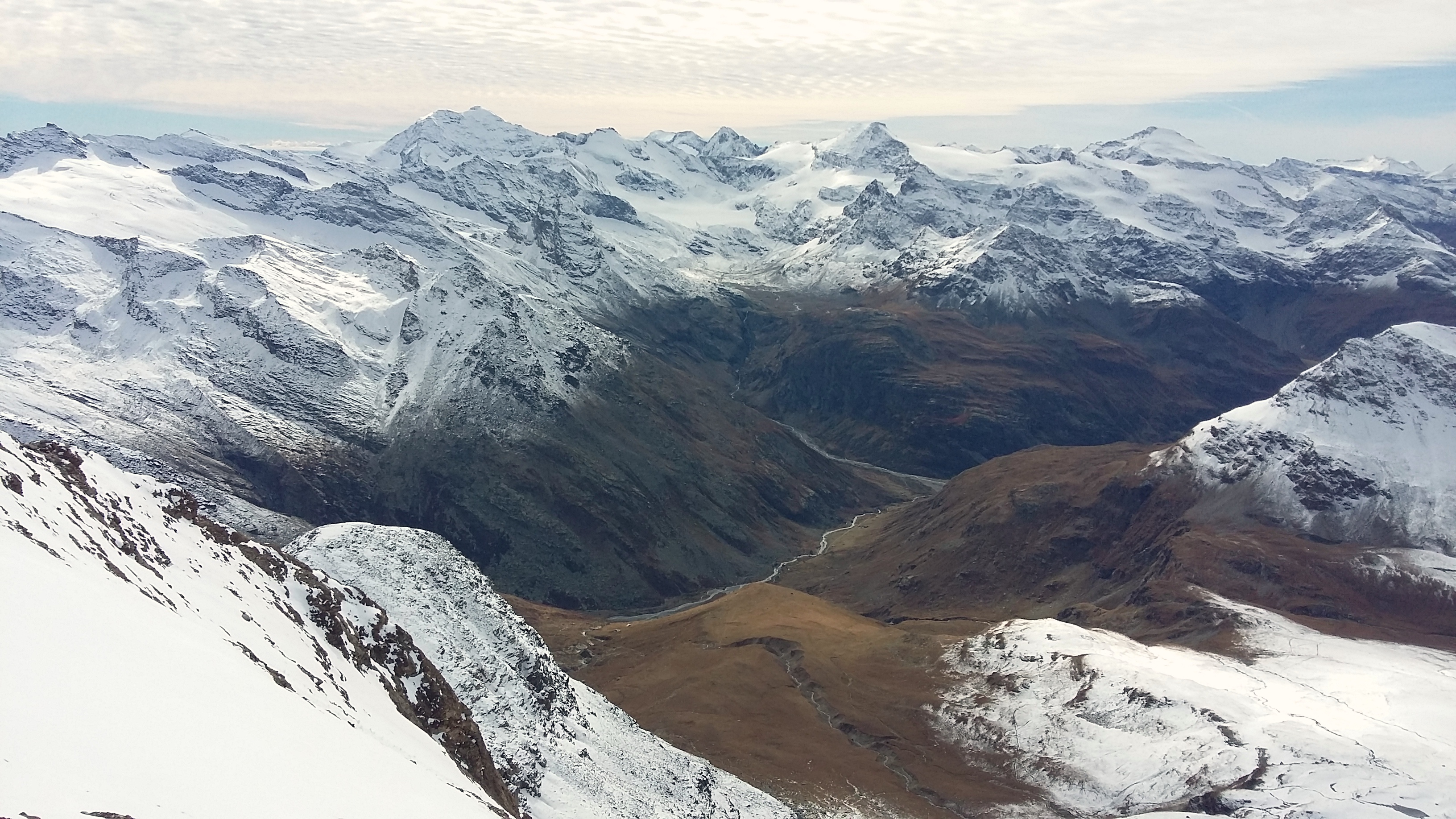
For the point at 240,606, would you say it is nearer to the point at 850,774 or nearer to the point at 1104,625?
the point at 850,774

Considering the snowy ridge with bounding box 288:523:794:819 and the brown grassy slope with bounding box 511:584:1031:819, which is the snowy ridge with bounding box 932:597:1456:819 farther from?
the snowy ridge with bounding box 288:523:794:819

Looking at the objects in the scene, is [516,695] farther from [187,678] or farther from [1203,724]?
[1203,724]

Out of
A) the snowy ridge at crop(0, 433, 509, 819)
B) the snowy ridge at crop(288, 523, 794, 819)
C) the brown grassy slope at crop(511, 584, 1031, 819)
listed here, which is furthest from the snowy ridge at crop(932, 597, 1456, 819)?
the snowy ridge at crop(0, 433, 509, 819)

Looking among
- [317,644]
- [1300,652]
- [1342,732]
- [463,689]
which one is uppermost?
[317,644]

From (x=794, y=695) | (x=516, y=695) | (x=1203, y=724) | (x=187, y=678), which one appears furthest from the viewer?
(x=794, y=695)

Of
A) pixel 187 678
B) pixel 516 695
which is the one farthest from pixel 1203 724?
pixel 187 678

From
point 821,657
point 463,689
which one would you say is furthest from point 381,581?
point 821,657
